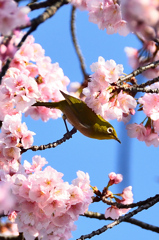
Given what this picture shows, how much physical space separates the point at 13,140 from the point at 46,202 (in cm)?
55

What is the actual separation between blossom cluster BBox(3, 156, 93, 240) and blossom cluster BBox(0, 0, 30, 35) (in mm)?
1157

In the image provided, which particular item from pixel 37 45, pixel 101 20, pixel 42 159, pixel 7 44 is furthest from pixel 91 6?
pixel 7 44

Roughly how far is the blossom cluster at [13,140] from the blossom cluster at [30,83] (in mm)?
107

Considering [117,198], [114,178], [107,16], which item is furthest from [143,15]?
[117,198]

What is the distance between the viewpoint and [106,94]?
2.33 m

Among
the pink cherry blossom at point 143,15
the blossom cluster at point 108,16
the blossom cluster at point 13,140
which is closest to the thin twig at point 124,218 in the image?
the blossom cluster at point 13,140

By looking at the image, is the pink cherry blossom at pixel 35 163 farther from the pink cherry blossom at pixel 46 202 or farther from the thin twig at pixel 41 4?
the thin twig at pixel 41 4

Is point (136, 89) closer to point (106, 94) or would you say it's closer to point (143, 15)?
point (106, 94)

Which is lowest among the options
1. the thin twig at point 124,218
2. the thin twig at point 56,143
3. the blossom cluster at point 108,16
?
the thin twig at point 124,218

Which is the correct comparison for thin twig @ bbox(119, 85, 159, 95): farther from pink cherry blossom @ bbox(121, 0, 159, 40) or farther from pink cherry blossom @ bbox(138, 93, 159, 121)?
pink cherry blossom @ bbox(121, 0, 159, 40)

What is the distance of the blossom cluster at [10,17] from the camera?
1.34 meters

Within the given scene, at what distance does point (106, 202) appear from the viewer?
2740 millimetres

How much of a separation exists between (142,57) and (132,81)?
2.19 ft

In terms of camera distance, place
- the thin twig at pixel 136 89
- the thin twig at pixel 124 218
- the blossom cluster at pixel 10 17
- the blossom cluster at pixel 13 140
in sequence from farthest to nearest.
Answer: the blossom cluster at pixel 13 140 → the thin twig at pixel 136 89 → the thin twig at pixel 124 218 → the blossom cluster at pixel 10 17
